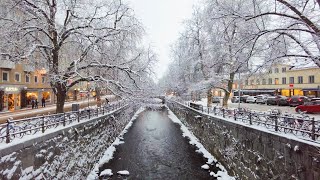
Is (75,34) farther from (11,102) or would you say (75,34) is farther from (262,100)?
(262,100)

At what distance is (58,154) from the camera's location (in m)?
11.5

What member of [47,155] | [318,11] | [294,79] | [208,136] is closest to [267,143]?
[318,11]

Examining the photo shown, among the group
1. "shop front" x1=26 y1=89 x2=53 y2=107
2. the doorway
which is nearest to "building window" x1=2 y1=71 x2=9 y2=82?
the doorway

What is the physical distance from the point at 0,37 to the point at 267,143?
15.6 meters

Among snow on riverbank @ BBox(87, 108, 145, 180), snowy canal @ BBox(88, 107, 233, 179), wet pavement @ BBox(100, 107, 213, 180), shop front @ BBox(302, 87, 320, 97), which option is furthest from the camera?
shop front @ BBox(302, 87, 320, 97)

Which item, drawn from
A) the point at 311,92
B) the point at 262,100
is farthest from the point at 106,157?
the point at 311,92

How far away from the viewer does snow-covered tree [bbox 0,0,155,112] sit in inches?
653

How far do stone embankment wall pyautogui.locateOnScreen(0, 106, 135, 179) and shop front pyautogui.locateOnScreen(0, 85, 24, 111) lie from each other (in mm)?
20910

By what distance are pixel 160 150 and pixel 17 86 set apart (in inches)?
1068

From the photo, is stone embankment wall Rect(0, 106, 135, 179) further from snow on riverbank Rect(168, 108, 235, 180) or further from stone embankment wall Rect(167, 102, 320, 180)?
stone embankment wall Rect(167, 102, 320, 180)

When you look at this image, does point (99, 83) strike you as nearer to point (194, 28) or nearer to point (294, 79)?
point (194, 28)

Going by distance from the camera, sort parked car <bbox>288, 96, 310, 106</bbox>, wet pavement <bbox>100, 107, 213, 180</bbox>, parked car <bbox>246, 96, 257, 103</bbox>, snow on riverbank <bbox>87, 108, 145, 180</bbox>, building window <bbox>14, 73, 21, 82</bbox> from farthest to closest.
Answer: parked car <bbox>246, 96, 257, 103</bbox> < building window <bbox>14, 73, 21, 82</bbox> < parked car <bbox>288, 96, 310, 106</bbox> < wet pavement <bbox>100, 107, 213, 180</bbox> < snow on riverbank <bbox>87, 108, 145, 180</bbox>

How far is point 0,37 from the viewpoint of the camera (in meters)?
14.9

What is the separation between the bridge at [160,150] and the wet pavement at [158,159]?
6cm
